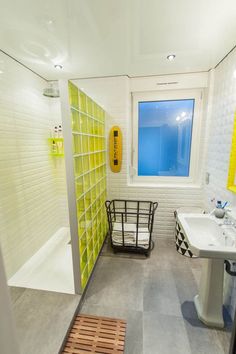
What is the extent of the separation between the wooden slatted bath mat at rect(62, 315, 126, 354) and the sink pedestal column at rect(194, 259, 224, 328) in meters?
0.63

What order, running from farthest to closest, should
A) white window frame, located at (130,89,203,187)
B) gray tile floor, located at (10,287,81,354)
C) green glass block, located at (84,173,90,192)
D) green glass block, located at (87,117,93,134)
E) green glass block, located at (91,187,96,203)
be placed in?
1. white window frame, located at (130,89,203,187)
2. green glass block, located at (91,187,96,203)
3. green glass block, located at (87,117,93,134)
4. green glass block, located at (84,173,90,192)
5. gray tile floor, located at (10,287,81,354)

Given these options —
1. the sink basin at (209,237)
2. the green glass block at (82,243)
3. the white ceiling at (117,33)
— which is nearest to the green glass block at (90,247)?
the green glass block at (82,243)

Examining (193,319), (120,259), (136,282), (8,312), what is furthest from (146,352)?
(8,312)

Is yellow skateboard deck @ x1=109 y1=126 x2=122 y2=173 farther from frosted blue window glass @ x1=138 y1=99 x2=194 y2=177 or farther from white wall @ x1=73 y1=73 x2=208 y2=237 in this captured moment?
frosted blue window glass @ x1=138 y1=99 x2=194 y2=177

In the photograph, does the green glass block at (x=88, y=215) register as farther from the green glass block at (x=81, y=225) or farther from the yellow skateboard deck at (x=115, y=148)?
the yellow skateboard deck at (x=115, y=148)

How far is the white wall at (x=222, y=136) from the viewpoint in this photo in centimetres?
151

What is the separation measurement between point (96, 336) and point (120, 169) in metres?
1.66

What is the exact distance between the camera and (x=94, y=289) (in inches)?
63.0

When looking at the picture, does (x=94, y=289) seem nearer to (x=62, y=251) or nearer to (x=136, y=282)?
(x=136, y=282)

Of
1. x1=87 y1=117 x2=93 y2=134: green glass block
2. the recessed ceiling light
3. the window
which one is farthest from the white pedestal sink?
the recessed ceiling light

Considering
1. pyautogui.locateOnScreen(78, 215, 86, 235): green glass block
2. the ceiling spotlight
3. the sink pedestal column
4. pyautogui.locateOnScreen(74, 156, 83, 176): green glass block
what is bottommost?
the sink pedestal column

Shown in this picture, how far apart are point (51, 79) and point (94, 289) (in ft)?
8.00

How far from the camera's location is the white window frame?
7.08 ft

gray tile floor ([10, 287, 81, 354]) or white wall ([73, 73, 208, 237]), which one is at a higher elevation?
white wall ([73, 73, 208, 237])
